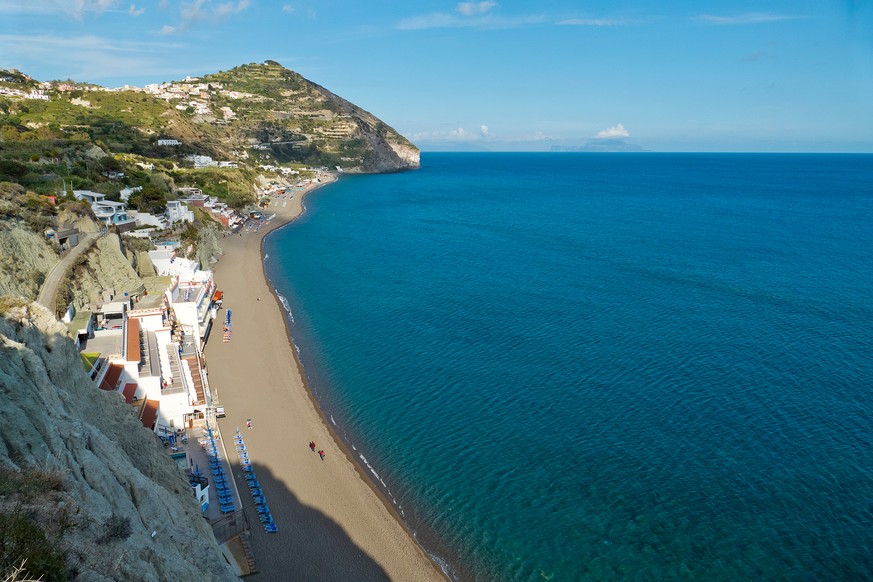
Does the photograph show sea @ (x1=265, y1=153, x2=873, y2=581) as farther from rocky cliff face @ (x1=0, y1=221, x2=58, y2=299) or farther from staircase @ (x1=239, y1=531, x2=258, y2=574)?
rocky cliff face @ (x1=0, y1=221, x2=58, y2=299)

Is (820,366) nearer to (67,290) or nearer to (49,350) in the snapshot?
(49,350)

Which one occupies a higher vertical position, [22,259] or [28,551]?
[28,551]

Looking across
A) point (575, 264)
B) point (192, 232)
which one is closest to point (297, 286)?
point (192, 232)

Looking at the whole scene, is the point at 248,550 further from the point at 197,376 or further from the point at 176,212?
the point at 176,212

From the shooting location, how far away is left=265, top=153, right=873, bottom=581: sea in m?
26.1

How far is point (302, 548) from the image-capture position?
2486 centimetres

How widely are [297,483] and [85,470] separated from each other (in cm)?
1639

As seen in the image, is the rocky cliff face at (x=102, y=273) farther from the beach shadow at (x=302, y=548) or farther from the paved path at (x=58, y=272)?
the beach shadow at (x=302, y=548)

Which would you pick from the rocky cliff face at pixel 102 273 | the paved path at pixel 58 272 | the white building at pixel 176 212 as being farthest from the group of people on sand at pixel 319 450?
the white building at pixel 176 212

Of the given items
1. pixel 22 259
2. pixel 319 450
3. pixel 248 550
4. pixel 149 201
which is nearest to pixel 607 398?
pixel 319 450

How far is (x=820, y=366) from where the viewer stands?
4247 centimetres

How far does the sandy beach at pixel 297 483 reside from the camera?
24422mm

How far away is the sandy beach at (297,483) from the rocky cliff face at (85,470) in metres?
5.98

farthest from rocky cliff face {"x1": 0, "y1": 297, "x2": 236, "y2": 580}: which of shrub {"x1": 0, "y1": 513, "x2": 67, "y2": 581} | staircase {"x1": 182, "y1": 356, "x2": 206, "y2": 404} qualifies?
staircase {"x1": 182, "y1": 356, "x2": 206, "y2": 404}
